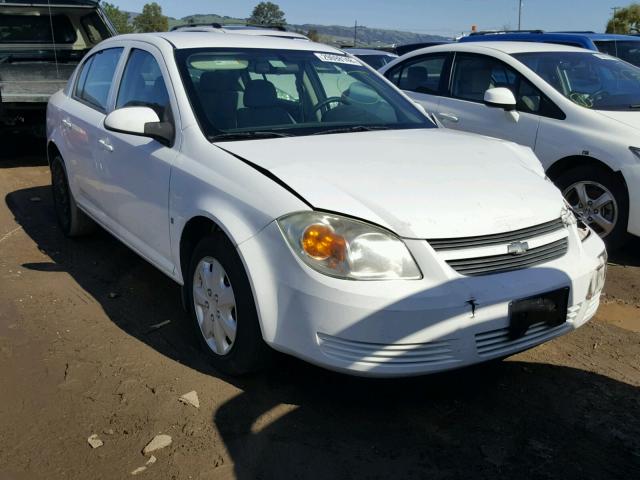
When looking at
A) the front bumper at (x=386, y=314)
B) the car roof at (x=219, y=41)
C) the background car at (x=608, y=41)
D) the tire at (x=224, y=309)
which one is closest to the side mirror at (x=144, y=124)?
the car roof at (x=219, y=41)

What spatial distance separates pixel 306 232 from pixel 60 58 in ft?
25.7

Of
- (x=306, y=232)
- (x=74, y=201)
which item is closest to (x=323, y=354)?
(x=306, y=232)

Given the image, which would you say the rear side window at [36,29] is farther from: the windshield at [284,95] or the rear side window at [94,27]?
the windshield at [284,95]

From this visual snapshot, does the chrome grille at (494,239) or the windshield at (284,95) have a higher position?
the windshield at (284,95)

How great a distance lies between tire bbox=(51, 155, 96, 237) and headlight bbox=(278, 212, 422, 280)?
128 inches

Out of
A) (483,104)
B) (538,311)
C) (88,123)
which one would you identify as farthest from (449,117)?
(538,311)

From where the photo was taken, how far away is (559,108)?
5.75 metres

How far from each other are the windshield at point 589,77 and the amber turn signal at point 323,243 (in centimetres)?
376

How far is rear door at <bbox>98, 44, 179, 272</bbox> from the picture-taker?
12.5 feet

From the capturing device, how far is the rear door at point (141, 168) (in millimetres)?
3812

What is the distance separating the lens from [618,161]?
522cm

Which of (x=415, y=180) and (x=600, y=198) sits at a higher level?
(x=415, y=180)

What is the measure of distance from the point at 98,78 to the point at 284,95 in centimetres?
183

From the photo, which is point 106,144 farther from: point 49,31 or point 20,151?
point 49,31
